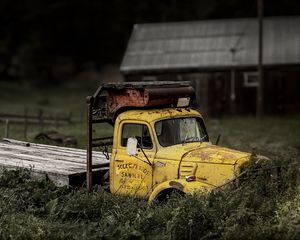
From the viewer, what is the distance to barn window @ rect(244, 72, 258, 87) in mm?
34688

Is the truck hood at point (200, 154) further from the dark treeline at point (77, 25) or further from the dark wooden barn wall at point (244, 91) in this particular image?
the dark treeline at point (77, 25)

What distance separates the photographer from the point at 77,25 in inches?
2221

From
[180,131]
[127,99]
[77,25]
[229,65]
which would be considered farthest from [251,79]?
[77,25]

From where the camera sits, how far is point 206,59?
35.1 metres

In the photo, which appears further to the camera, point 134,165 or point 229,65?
point 229,65

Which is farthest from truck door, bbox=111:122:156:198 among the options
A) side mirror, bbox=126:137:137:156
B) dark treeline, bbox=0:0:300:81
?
dark treeline, bbox=0:0:300:81

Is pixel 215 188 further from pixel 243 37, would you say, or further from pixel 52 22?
pixel 52 22

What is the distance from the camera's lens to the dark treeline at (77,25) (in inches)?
2095

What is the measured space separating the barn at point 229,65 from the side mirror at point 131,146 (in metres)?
23.6

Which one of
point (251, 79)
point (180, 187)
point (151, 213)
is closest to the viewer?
point (151, 213)

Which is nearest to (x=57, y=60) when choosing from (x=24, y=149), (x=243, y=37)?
(x=243, y=37)

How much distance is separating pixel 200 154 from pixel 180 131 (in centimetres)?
87

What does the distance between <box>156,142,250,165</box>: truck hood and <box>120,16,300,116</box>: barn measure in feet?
76.7

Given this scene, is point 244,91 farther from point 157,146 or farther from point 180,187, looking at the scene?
point 180,187
